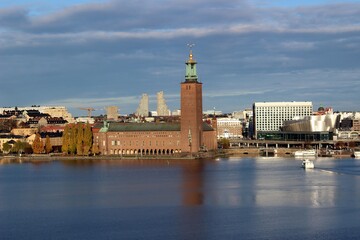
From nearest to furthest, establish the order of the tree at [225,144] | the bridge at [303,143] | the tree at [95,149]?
1. the tree at [95,149]
2. the tree at [225,144]
3. the bridge at [303,143]

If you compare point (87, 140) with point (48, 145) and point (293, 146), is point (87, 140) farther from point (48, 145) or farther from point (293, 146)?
point (293, 146)

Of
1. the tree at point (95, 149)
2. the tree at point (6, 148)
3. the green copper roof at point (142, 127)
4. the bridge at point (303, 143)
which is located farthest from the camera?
the bridge at point (303, 143)

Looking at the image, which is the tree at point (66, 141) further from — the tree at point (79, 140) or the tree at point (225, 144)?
the tree at point (225, 144)

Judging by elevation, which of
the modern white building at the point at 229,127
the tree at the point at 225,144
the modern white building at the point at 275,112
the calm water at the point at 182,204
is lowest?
the calm water at the point at 182,204

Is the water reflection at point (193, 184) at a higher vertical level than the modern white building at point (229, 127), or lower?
lower

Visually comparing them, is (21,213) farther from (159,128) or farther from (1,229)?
(159,128)

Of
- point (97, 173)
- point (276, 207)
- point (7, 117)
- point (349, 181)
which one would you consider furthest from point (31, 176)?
point (7, 117)

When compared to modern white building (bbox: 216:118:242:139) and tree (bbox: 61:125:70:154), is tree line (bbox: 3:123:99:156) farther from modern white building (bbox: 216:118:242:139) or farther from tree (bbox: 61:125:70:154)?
modern white building (bbox: 216:118:242:139)

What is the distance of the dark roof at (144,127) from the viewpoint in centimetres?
5256

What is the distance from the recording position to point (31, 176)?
3612cm

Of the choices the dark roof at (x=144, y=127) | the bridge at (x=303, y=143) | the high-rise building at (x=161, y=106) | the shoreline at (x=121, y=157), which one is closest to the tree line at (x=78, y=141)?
the shoreline at (x=121, y=157)

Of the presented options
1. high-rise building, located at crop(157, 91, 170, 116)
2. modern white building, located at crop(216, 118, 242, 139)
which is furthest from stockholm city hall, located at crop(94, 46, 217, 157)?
high-rise building, located at crop(157, 91, 170, 116)

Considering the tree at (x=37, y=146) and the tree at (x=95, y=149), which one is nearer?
the tree at (x=95, y=149)

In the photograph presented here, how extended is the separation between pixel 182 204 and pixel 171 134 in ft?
89.9
